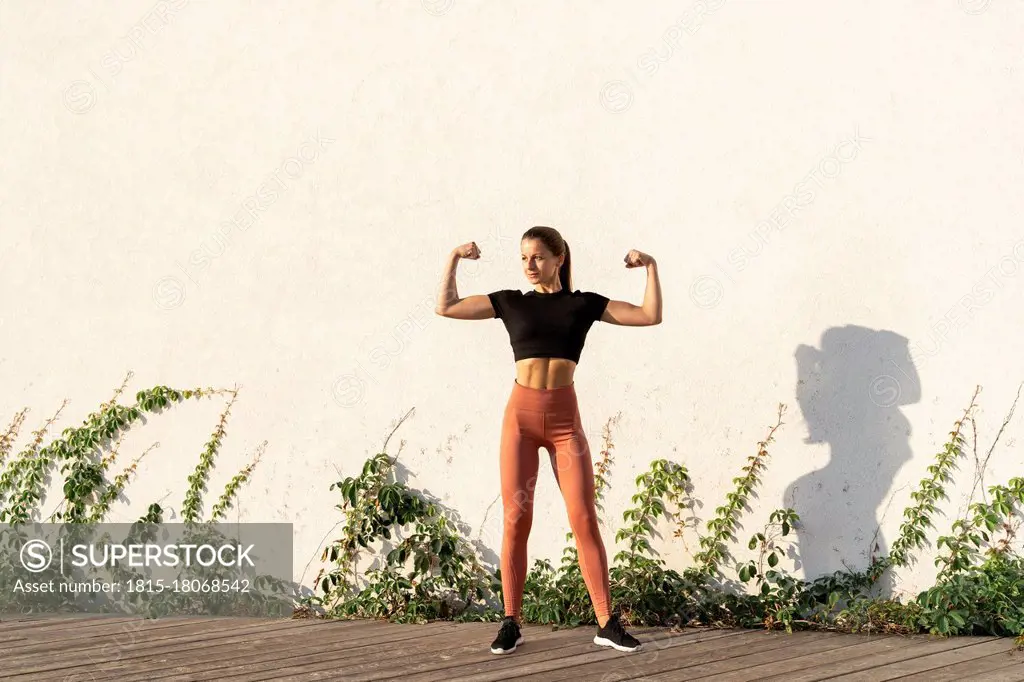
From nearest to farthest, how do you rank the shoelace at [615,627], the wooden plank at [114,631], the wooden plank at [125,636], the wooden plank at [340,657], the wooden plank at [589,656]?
the wooden plank at [589,656] < the wooden plank at [340,657] < the shoelace at [615,627] < the wooden plank at [125,636] < the wooden plank at [114,631]

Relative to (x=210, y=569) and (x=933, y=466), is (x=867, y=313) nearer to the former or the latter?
(x=933, y=466)

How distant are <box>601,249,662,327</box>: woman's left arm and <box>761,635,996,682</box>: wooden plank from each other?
5.10ft

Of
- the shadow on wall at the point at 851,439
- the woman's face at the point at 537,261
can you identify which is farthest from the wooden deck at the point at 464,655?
the woman's face at the point at 537,261

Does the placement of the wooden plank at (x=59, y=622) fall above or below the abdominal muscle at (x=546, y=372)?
below

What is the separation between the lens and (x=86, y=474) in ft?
22.9

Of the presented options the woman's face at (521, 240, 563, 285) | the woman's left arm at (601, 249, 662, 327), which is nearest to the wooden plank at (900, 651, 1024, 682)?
the woman's left arm at (601, 249, 662, 327)

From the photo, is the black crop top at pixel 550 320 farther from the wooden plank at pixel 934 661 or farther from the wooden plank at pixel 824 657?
the wooden plank at pixel 934 661

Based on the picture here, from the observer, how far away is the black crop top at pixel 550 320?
4.94 metres

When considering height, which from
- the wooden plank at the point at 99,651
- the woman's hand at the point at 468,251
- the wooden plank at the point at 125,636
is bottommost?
the wooden plank at the point at 99,651

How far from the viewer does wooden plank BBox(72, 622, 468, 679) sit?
4.57 m

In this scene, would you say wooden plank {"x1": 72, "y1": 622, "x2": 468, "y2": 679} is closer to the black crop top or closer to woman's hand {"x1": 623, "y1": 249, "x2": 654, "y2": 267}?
the black crop top

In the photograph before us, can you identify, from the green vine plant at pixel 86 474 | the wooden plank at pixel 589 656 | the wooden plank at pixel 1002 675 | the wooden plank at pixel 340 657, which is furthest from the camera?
the green vine plant at pixel 86 474

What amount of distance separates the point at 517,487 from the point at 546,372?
1.70 ft

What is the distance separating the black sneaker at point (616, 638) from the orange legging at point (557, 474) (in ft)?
0.20
